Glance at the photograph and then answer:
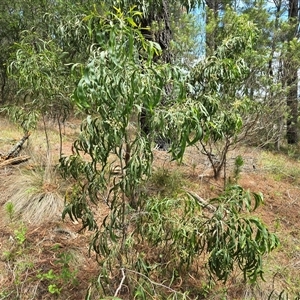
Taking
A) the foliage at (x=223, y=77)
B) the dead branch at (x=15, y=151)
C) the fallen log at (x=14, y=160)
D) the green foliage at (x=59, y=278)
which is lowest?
the green foliage at (x=59, y=278)

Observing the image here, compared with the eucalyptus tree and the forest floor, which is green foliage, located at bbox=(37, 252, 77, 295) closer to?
the forest floor

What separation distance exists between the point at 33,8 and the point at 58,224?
526 centimetres

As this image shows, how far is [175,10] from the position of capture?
392 centimetres

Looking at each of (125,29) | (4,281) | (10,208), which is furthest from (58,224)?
(125,29)

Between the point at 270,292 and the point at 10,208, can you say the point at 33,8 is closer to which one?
the point at 10,208

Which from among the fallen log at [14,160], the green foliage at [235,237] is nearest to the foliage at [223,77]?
the green foliage at [235,237]

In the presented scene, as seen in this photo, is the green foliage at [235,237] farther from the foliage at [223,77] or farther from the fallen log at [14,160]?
the fallen log at [14,160]

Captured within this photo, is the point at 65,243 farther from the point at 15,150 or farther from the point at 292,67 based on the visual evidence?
the point at 292,67

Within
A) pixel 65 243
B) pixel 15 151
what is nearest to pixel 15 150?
pixel 15 151

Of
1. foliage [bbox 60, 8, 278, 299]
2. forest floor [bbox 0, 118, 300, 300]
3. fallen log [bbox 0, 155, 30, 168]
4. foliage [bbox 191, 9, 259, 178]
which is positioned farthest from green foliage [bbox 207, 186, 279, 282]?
fallen log [bbox 0, 155, 30, 168]

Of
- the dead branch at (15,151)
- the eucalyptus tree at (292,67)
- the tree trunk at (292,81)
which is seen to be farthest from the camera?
the tree trunk at (292,81)

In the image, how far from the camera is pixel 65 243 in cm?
242

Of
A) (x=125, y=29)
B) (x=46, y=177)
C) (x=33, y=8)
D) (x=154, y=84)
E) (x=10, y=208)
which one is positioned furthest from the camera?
(x=33, y=8)

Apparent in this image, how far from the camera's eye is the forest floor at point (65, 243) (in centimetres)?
204
